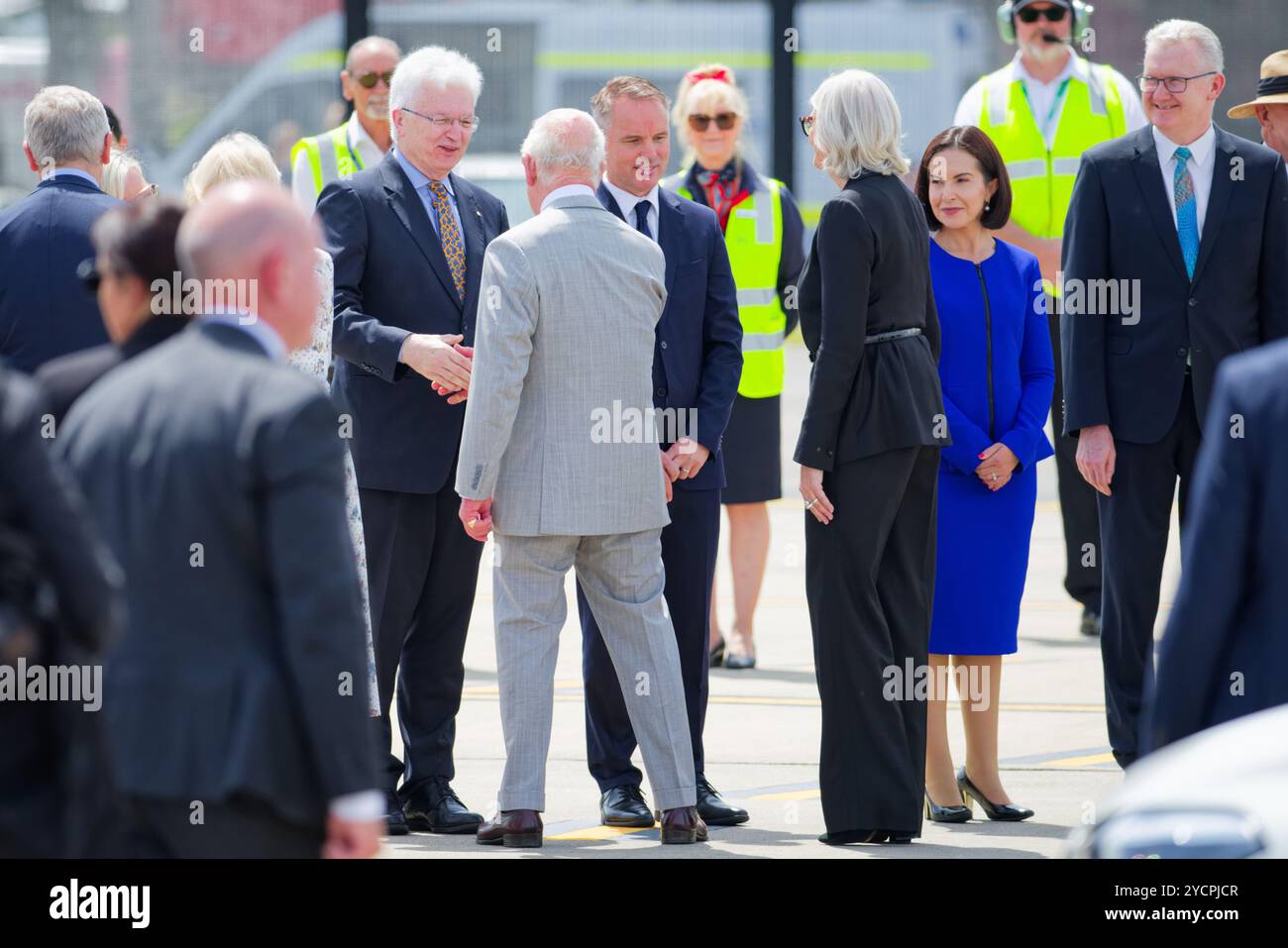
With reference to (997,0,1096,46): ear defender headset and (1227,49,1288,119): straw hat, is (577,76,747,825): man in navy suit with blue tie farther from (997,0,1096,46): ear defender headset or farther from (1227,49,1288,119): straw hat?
(997,0,1096,46): ear defender headset

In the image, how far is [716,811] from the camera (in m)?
6.41

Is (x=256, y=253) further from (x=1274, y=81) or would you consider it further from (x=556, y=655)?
(x=1274, y=81)

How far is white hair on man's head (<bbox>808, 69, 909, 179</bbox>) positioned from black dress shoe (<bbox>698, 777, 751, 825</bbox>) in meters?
1.95

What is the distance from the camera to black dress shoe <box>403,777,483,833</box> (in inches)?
250

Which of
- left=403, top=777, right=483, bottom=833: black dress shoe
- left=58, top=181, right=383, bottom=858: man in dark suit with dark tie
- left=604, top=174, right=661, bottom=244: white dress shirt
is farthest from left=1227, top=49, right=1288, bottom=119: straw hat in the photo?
left=58, top=181, right=383, bottom=858: man in dark suit with dark tie

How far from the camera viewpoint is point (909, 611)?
6.23 m

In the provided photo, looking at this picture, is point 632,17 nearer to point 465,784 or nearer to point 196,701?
point 465,784

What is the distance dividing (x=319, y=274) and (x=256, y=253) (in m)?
2.58

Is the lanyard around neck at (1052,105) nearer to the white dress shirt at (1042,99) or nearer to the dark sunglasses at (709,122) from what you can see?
the white dress shirt at (1042,99)

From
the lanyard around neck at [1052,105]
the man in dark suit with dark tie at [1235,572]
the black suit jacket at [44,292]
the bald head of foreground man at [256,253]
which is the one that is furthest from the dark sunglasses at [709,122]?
the bald head of foreground man at [256,253]

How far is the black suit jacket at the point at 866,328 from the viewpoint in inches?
238

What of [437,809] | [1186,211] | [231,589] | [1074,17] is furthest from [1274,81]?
[231,589]

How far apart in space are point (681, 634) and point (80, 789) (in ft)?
11.6
